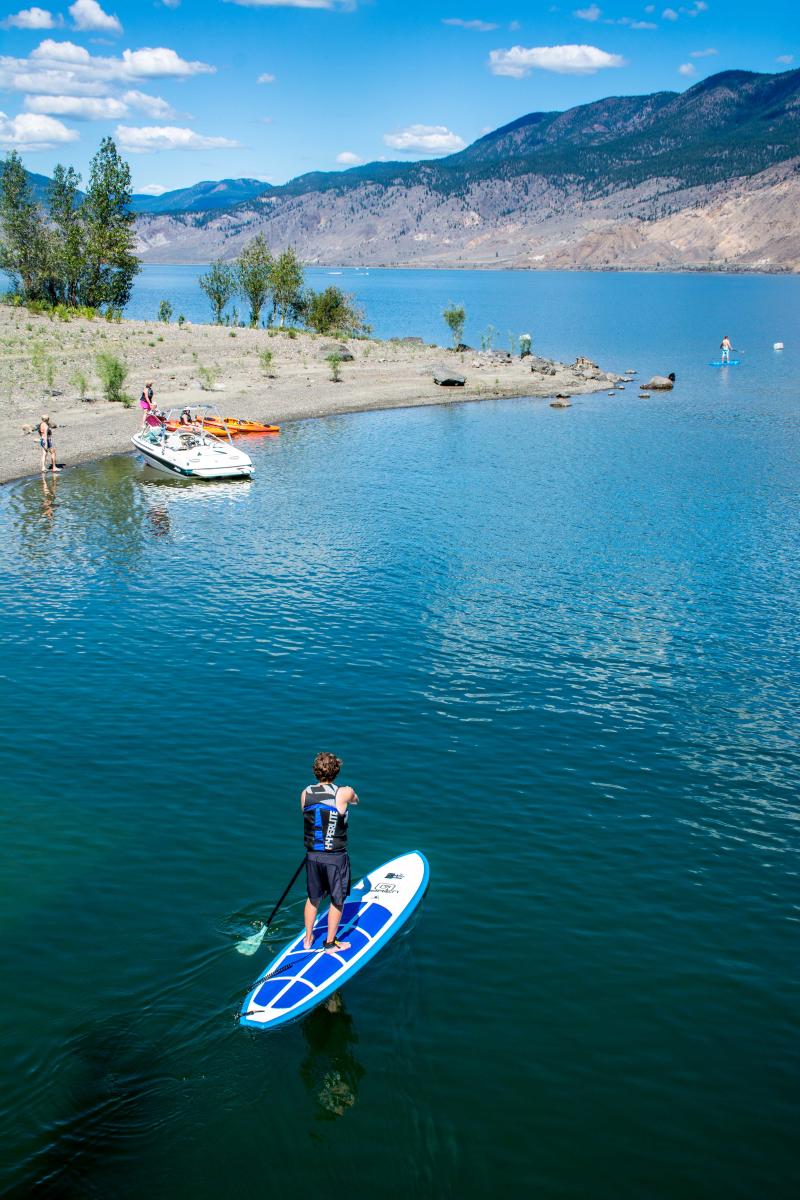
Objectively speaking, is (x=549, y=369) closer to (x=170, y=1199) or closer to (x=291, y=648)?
(x=291, y=648)

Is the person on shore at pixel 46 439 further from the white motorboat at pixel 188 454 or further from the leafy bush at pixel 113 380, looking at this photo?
the leafy bush at pixel 113 380

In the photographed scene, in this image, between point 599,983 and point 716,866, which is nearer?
point 599,983

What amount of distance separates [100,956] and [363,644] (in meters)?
12.4

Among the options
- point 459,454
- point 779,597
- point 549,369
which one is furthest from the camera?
point 549,369

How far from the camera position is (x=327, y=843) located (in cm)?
1323

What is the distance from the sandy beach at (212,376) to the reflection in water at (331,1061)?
35.5m

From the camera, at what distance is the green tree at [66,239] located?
302ft

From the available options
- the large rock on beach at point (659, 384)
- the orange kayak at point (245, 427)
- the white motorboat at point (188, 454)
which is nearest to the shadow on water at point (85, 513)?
the white motorboat at point (188, 454)

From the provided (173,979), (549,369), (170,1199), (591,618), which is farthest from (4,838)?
(549,369)

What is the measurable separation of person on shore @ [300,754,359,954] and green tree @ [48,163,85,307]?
90.5 metres

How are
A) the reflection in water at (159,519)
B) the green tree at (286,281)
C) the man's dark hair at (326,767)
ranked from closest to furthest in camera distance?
the man's dark hair at (326,767), the reflection in water at (159,519), the green tree at (286,281)

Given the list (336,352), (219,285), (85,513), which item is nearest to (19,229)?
(219,285)

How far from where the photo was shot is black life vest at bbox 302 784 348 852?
13023 millimetres

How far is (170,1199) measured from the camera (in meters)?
10.5
